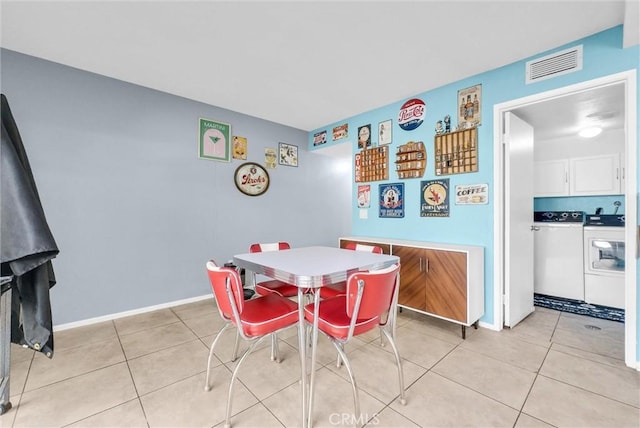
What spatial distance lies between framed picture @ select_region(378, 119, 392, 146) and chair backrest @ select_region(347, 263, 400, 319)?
246 cm

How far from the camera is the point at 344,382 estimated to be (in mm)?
1814

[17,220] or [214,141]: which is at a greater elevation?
[214,141]

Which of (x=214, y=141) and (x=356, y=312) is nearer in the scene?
(x=356, y=312)

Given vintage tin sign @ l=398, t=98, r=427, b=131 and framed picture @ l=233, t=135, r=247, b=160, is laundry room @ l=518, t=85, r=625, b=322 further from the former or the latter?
framed picture @ l=233, t=135, r=247, b=160

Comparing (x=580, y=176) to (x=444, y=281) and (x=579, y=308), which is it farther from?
(x=444, y=281)

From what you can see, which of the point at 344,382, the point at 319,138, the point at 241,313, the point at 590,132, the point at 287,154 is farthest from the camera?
the point at 319,138

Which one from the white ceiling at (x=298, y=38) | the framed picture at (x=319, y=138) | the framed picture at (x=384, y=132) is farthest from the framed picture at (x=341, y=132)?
the white ceiling at (x=298, y=38)

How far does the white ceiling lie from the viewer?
188 centimetres

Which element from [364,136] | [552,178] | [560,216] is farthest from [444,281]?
[552,178]

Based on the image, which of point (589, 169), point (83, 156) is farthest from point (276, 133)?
point (589, 169)

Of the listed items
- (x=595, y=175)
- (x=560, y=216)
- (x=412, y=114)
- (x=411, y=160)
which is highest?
(x=412, y=114)

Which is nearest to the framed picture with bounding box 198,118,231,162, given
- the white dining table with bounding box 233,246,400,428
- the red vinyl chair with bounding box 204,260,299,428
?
the white dining table with bounding box 233,246,400,428

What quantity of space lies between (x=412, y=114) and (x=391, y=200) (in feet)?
3.54

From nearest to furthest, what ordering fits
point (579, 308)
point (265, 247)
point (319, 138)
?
1. point (265, 247)
2. point (579, 308)
3. point (319, 138)
